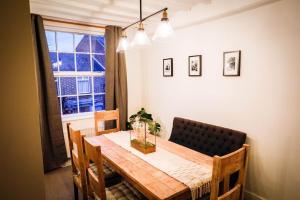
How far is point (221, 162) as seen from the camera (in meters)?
1.28

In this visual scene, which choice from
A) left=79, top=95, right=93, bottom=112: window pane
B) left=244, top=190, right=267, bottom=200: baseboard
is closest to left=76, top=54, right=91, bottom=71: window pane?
left=79, top=95, right=93, bottom=112: window pane

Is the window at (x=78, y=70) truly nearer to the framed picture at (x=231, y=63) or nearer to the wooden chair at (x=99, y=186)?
the wooden chair at (x=99, y=186)

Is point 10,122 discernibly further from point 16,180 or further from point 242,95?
point 242,95

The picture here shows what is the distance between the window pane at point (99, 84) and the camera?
3.84 metres

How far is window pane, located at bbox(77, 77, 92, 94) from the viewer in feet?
11.9

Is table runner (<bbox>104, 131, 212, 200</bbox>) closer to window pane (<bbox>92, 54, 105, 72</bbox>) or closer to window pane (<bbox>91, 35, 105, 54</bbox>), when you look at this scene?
window pane (<bbox>92, 54, 105, 72</bbox>)

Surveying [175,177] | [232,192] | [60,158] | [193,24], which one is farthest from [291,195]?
[60,158]

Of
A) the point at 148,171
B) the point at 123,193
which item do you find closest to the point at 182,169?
the point at 148,171

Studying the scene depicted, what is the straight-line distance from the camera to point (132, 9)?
2814 millimetres

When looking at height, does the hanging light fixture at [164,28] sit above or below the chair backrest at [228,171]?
above

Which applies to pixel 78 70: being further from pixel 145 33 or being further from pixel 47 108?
pixel 145 33

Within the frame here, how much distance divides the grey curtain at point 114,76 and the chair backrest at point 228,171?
260 cm

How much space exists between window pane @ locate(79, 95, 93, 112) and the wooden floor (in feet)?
3.55

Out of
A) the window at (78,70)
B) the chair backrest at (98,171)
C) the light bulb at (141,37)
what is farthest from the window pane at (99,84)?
the chair backrest at (98,171)
